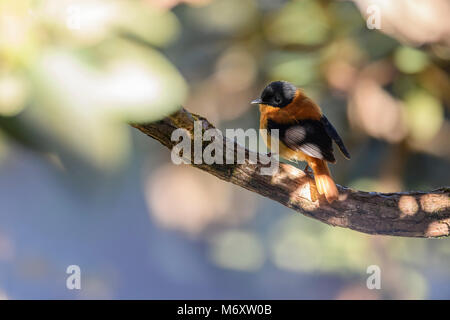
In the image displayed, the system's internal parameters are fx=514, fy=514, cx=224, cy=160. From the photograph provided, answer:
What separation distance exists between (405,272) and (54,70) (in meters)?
2.61

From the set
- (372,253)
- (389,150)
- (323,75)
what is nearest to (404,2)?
(323,75)

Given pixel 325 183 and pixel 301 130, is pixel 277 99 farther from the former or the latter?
pixel 325 183

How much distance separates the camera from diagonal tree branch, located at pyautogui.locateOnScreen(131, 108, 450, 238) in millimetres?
1970

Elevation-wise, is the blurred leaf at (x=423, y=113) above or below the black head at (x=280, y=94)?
above

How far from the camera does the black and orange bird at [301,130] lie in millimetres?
1981

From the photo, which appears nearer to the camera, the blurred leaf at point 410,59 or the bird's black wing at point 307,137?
the bird's black wing at point 307,137

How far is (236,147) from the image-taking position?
191 cm
